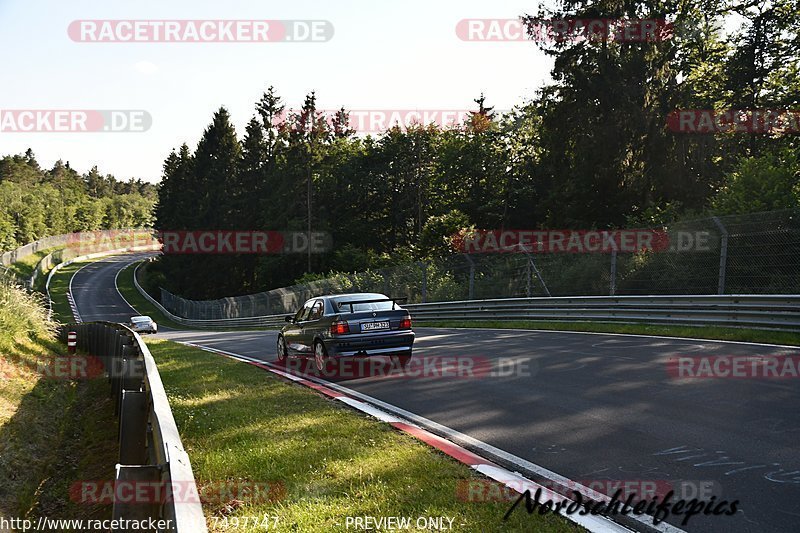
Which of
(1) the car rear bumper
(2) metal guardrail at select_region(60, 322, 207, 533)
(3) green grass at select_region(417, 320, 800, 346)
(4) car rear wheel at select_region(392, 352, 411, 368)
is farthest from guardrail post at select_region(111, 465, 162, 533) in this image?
(3) green grass at select_region(417, 320, 800, 346)

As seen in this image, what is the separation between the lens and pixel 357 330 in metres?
11.3

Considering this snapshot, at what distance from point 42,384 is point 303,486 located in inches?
355

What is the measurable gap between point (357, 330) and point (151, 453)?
21.1 feet

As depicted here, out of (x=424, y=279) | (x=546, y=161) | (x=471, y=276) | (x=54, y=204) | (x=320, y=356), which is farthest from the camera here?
(x=54, y=204)

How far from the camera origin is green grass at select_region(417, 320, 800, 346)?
11.8 metres

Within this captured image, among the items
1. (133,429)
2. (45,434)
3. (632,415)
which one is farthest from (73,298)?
(632,415)

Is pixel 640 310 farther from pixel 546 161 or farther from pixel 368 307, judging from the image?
pixel 546 161

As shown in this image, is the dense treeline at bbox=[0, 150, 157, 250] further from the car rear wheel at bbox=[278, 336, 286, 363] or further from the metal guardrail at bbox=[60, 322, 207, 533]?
the metal guardrail at bbox=[60, 322, 207, 533]

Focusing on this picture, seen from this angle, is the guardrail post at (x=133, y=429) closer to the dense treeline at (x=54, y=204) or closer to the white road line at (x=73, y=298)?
the white road line at (x=73, y=298)

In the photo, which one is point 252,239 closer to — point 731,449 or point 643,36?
point 643,36

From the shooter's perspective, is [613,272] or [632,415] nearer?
[632,415]

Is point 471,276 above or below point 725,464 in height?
above

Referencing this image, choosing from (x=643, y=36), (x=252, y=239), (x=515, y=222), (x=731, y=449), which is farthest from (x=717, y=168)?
(x=252, y=239)

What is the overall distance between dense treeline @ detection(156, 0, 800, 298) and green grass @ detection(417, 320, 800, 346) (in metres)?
7.12
